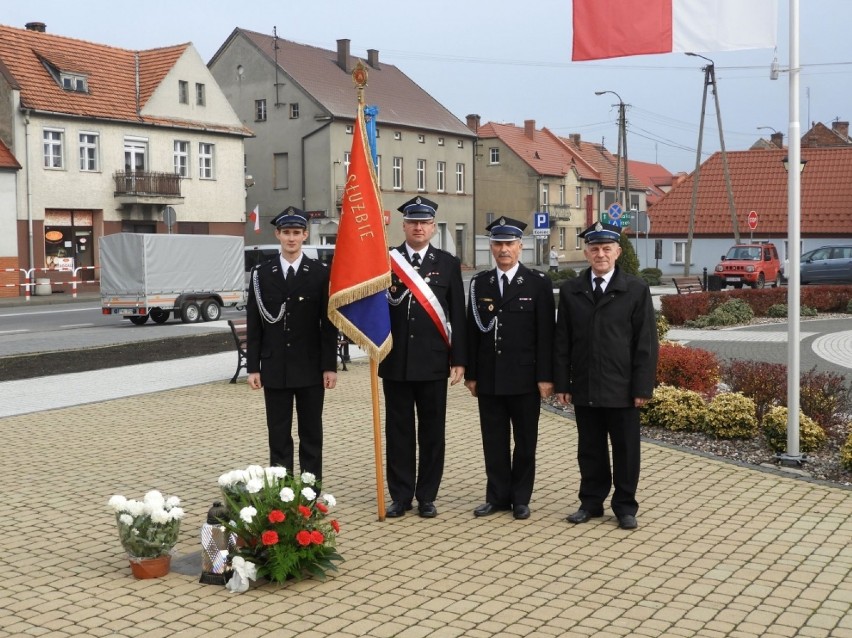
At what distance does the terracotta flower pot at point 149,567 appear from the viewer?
6297 millimetres

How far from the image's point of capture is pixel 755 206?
170 ft

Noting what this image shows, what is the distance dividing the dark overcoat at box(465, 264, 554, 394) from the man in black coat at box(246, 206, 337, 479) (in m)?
1.07

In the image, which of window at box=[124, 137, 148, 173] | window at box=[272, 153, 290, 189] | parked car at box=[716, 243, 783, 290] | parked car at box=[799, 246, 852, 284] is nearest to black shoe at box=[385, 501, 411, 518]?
parked car at box=[716, 243, 783, 290]

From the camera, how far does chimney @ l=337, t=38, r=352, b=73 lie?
62969 mm

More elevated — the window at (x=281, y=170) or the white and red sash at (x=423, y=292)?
the window at (x=281, y=170)

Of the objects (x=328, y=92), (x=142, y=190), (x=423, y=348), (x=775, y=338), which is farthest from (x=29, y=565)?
(x=328, y=92)

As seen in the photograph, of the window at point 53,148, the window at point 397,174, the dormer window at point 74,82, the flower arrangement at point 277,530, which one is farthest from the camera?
the window at point 397,174

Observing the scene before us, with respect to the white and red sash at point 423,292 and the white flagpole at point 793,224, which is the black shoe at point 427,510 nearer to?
the white and red sash at point 423,292

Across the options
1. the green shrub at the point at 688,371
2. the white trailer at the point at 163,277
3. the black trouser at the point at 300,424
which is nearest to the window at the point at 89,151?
the white trailer at the point at 163,277

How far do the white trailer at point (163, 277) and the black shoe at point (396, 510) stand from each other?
20.6m

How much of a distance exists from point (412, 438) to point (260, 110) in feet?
177

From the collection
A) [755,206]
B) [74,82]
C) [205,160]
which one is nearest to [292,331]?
[74,82]

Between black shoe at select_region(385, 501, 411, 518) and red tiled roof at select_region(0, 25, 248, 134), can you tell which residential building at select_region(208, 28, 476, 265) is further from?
black shoe at select_region(385, 501, 411, 518)

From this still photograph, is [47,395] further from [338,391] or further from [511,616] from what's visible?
[511,616]
